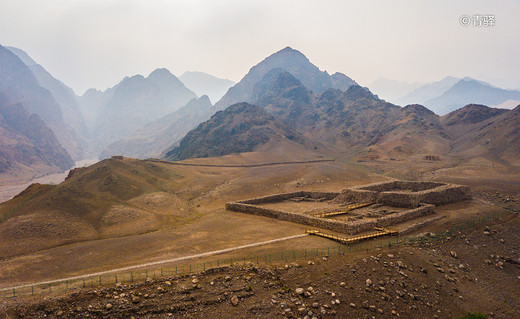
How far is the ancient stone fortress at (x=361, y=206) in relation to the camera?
33.0 meters

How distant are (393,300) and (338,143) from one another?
15673 cm

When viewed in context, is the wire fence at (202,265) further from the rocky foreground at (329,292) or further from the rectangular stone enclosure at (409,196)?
the rectangular stone enclosure at (409,196)

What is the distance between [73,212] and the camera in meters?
42.0

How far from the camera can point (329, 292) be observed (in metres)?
19.7

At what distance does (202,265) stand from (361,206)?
89.8 ft

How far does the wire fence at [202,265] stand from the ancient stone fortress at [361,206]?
3.70m

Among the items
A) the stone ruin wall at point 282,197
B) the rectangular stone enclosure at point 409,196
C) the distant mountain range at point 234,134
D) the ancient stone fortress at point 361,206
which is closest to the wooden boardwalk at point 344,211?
the ancient stone fortress at point 361,206

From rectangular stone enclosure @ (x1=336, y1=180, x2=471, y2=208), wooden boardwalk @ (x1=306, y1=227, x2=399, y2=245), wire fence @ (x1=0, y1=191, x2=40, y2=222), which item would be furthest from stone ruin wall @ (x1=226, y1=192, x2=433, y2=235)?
wire fence @ (x1=0, y1=191, x2=40, y2=222)

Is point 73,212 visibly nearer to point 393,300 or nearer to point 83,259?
point 83,259

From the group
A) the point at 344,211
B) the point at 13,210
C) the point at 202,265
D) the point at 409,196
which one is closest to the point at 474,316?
the point at 202,265

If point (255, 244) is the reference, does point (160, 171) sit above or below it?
above

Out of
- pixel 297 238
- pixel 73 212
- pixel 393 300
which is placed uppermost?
pixel 73 212

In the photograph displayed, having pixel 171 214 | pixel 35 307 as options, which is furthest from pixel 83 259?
pixel 171 214

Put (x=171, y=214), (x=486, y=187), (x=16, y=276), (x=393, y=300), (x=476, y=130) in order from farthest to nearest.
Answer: (x=476, y=130) < (x=486, y=187) < (x=171, y=214) < (x=16, y=276) < (x=393, y=300)
